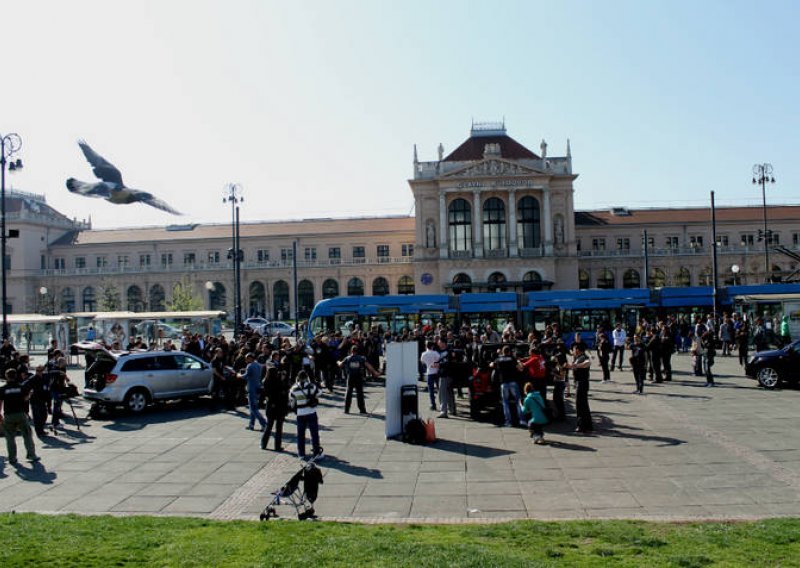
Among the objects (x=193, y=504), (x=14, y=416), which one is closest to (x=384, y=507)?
(x=193, y=504)

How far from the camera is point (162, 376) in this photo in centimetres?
1900

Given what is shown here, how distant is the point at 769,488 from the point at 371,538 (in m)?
6.12

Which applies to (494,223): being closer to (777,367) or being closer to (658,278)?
(658,278)

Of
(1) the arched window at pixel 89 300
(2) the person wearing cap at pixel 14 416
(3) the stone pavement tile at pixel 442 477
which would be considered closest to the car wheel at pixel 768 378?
(3) the stone pavement tile at pixel 442 477

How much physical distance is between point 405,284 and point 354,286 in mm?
6389

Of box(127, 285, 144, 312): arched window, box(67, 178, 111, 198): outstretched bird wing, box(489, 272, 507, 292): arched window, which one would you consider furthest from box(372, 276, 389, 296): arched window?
box(67, 178, 111, 198): outstretched bird wing

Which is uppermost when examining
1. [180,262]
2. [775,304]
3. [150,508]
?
[180,262]

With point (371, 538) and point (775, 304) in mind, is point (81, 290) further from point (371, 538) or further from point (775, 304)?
point (371, 538)

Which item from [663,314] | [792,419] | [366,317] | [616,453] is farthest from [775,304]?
[616,453]

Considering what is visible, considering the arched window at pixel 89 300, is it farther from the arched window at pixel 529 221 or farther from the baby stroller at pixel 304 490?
the baby stroller at pixel 304 490

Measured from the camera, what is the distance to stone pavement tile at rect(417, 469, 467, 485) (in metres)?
10.9

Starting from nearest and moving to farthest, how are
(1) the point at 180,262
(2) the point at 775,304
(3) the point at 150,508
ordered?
(3) the point at 150,508 < (2) the point at 775,304 < (1) the point at 180,262

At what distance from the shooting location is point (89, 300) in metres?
90.0

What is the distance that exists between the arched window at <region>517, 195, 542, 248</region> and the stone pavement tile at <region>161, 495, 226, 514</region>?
65.0 meters
